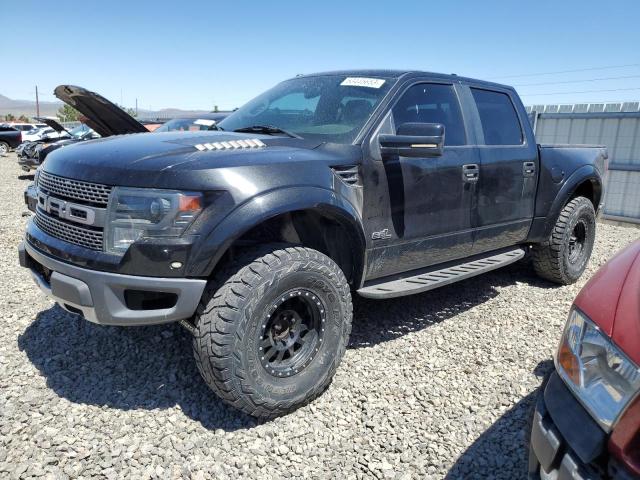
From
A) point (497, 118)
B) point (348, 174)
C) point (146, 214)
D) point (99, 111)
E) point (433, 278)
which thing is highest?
point (497, 118)

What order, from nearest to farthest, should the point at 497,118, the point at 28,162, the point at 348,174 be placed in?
the point at 348,174
the point at 497,118
the point at 28,162

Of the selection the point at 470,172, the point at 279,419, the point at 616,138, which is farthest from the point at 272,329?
the point at 616,138

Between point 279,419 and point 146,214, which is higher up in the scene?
point 146,214

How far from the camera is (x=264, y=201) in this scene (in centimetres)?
236

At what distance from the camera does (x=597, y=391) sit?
1.40 m

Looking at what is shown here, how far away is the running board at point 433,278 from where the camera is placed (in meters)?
3.06

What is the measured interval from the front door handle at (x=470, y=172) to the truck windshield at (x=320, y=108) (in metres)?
0.86

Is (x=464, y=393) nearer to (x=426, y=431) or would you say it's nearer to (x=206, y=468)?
(x=426, y=431)

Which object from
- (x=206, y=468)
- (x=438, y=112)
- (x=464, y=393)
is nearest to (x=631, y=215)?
(x=438, y=112)

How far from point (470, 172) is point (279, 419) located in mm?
2241

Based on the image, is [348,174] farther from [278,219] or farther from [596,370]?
[596,370]

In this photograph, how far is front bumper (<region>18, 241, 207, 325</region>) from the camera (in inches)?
87.4

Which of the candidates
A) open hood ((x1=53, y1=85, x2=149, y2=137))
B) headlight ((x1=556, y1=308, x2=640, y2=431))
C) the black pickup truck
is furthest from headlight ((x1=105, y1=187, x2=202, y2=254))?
open hood ((x1=53, y1=85, x2=149, y2=137))

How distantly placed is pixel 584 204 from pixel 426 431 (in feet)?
11.2
